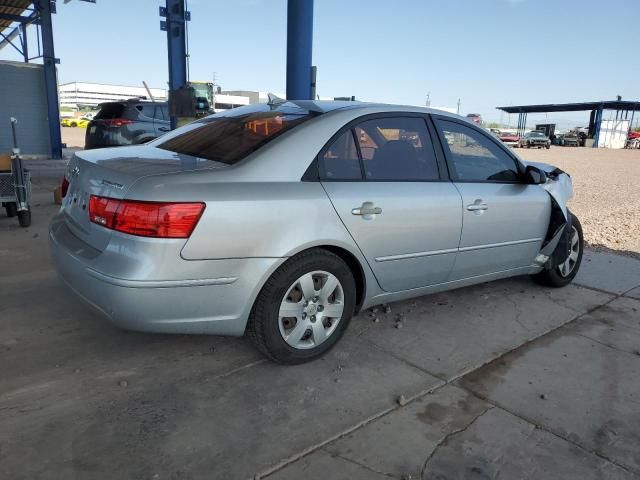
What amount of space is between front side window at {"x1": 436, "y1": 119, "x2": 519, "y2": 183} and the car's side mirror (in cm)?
8

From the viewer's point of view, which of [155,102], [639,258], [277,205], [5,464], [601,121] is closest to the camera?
[5,464]

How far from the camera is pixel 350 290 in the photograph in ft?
10.5

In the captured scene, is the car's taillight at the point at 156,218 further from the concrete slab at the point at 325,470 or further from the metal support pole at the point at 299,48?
the metal support pole at the point at 299,48

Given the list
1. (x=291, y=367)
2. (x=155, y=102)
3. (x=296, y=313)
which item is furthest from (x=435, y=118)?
(x=155, y=102)

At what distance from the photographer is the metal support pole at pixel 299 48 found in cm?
669

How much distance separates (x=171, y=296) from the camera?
2559 millimetres

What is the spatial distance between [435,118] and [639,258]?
3.93m

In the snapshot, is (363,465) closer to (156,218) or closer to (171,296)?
(171,296)

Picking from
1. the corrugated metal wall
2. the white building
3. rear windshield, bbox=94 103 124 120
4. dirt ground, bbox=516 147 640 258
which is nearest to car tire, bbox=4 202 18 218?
rear windshield, bbox=94 103 124 120

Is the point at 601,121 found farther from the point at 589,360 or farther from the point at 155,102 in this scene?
the point at 589,360

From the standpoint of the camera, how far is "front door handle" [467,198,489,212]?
3668 mm

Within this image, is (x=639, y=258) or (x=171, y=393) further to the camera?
(x=639, y=258)

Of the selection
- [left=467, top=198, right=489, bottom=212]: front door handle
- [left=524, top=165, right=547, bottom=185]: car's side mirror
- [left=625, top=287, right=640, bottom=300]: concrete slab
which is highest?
[left=524, top=165, right=547, bottom=185]: car's side mirror

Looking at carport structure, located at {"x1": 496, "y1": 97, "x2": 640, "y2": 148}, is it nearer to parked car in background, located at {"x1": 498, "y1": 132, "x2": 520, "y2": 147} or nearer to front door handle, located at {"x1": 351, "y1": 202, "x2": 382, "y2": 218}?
parked car in background, located at {"x1": 498, "y1": 132, "x2": 520, "y2": 147}
